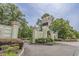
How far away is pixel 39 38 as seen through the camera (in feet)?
7.80

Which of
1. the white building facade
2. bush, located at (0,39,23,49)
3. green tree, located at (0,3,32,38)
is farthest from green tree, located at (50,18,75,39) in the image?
bush, located at (0,39,23,49)

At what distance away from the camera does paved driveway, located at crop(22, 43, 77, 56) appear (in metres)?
2.33

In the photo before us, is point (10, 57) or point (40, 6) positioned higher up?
point (40, 6)

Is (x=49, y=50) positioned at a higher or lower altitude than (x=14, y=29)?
lower

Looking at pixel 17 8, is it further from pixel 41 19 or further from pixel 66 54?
pixel 66 54

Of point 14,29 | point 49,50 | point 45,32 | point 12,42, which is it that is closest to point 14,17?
point 14,29

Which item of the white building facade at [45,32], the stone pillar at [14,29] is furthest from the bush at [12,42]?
the white building facade at [45,32]

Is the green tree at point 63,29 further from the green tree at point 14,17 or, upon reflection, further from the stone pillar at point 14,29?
the stone pillar at point 14,29

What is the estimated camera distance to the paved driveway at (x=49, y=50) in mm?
2334

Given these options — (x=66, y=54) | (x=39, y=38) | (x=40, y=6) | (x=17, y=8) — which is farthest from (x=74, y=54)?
(x=17, y=8)

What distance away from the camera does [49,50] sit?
2.35 meters

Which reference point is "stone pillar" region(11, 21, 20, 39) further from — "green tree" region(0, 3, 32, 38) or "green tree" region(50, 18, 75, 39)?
"green tree" region(50, 18, 75, 39)

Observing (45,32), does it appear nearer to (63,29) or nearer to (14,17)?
(63,29)

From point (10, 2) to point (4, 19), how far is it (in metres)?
0.20
